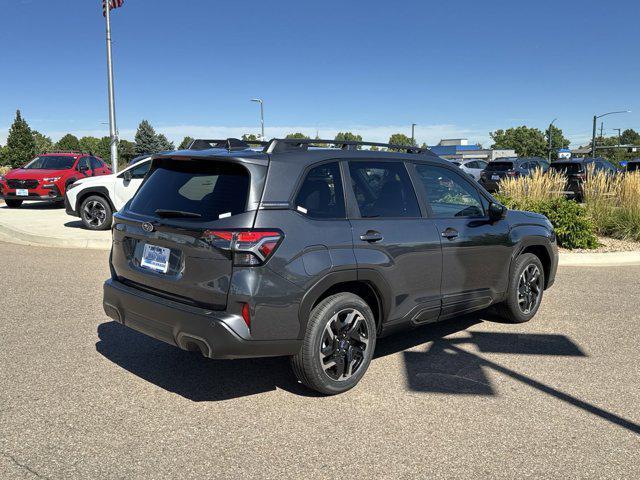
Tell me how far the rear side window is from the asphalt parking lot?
50.2 inches

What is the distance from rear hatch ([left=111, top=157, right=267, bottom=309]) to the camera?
11.8 ft

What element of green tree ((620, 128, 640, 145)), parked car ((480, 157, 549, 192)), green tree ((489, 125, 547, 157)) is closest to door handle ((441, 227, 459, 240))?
parked car ((480, 157, 549, 192))

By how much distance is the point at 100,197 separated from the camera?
12.6 meters

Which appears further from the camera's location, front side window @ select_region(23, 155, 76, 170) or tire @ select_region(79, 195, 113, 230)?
A: front side window @ select_region(23, 155, 76, 170)

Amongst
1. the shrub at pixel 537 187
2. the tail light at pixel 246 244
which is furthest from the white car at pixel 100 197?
Answer: the tail light at pixel 246 244

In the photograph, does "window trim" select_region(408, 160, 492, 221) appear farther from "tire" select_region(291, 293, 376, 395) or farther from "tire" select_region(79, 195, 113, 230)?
"tire" select_region(79, 195, 113, 230)

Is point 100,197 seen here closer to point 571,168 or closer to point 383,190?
point 383,190

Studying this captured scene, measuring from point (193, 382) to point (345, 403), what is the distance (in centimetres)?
117

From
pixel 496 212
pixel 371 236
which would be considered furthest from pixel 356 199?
pixel 496 212

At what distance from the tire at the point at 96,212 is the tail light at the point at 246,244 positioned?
31.9ft

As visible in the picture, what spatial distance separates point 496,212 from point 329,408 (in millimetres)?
2484

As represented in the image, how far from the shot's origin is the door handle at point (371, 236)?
412 cm

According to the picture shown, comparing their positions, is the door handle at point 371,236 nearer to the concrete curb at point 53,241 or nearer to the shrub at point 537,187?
the concrete curb at point 53,241

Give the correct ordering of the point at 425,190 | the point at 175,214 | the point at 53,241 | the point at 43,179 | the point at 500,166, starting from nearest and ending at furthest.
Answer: the point at 175,214 → the point at 425,190 → the point at 53,241 → the point at 43,179 → the point at 500,166
